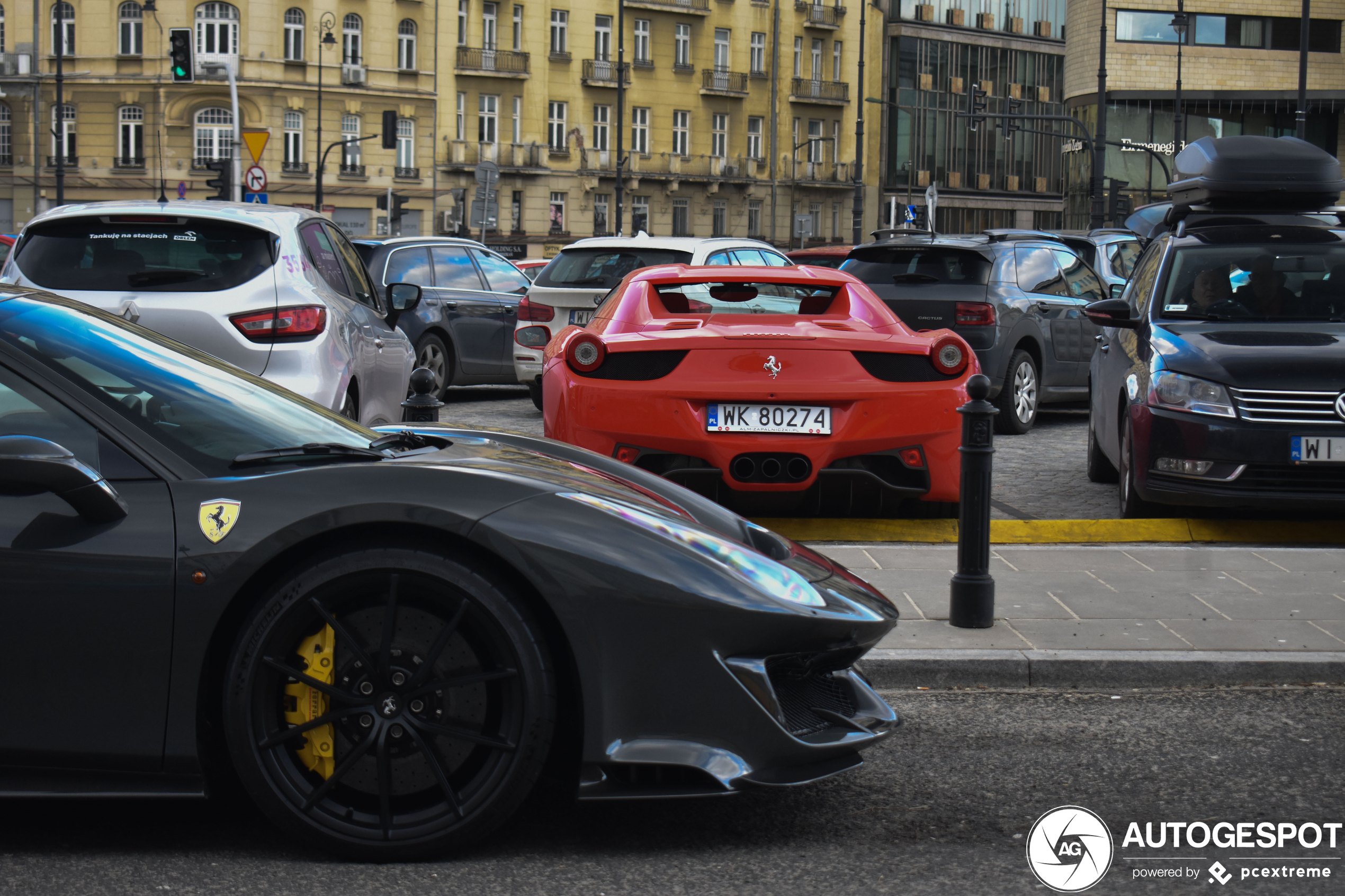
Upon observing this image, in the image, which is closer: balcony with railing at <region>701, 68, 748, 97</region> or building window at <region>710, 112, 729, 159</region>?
balcony with railing at <region>701, 68, 748, 97</region>

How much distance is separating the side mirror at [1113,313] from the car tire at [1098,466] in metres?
1.51

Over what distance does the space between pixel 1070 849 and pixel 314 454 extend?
74.0 inches

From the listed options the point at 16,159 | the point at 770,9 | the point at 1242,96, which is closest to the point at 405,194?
the point at 16,159

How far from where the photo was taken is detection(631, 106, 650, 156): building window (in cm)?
6938

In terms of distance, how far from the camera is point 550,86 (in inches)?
2650

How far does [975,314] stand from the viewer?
1173 cm

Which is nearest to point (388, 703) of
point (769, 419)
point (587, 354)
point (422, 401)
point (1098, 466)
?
point (422, 401)

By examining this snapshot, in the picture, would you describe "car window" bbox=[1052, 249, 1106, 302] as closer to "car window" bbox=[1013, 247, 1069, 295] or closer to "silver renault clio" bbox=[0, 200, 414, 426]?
"car window" bbox=[1013, 247, 1069, 295]

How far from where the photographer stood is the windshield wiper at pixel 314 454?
3.40 m

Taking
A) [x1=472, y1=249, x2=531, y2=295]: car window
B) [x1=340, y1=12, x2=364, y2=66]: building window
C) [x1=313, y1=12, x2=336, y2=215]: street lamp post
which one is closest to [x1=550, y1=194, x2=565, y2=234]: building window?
[x1=313, y1=12, x2=336, y2=215]: street lamp post

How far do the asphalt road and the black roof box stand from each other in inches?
199

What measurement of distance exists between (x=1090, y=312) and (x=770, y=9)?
2668 inches

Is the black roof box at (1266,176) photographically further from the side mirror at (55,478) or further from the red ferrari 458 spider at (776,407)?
the side mirror at (55,478)

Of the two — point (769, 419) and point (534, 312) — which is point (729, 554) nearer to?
point (769, 419)
